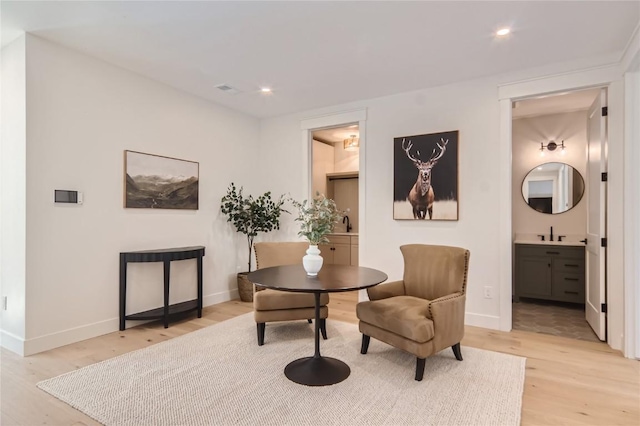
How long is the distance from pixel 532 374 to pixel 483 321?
1.12 metres

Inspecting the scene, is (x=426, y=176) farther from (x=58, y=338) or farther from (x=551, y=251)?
(x=58, y=338)

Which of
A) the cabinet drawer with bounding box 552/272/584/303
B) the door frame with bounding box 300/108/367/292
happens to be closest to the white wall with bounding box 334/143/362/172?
the door frame with bounding box 300/108/367/292

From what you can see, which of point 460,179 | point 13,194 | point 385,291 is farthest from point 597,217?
point 13,194

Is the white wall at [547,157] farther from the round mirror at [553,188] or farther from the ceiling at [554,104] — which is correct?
the ceiling at [554,104]

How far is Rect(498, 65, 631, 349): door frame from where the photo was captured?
3.10m

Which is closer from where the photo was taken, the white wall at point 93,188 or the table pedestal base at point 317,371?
the table pedestal base at point 317,371

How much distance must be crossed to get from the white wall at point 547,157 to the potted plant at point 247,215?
12.0 feet

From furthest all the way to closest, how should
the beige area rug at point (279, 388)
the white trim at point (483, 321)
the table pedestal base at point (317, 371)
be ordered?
the white trim at point (483, 321) < the table pedestal base at point (317, 371) < the beige area rug at point (279, 388)

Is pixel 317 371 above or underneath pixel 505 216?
underneath

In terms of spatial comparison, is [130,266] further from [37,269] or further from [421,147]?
[421,147]

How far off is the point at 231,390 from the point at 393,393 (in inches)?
42.2

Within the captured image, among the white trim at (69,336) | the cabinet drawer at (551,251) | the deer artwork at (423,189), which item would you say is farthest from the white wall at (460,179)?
the white trim at (69,336)

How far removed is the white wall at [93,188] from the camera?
117 inches

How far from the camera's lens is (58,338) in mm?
3074
